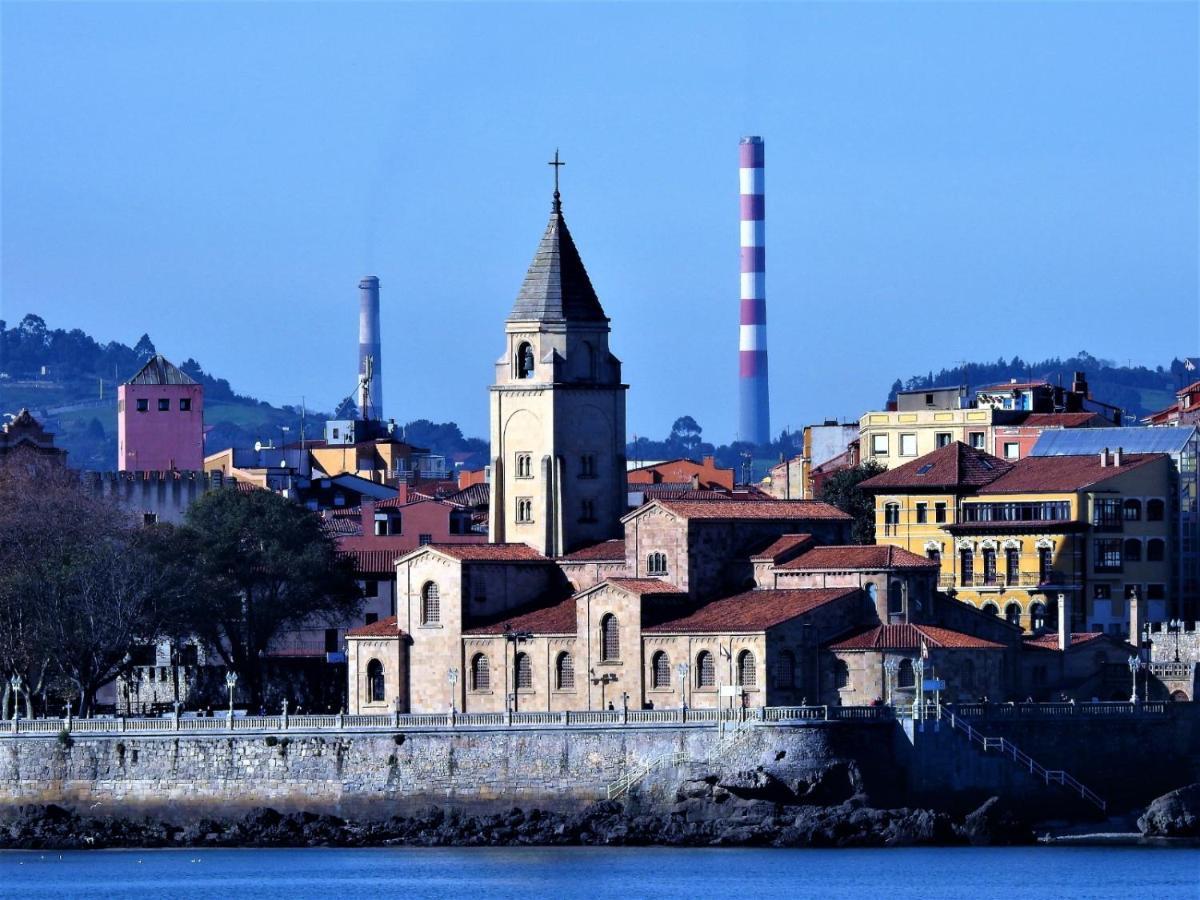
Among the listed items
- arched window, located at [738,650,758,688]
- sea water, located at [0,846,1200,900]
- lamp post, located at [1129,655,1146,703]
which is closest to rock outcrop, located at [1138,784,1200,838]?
sea water, located at [0,846,1200,900]

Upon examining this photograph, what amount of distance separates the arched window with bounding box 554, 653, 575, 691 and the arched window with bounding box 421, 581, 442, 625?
13.1 feet

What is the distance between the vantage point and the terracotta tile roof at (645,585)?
9725 cm

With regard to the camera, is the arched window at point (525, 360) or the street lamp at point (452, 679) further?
the arched window at point (525, 360)

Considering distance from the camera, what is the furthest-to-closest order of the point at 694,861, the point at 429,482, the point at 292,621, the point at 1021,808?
the point at 429,482 → the point at 292,621 → the point at 1021,808 → the point at 694,861

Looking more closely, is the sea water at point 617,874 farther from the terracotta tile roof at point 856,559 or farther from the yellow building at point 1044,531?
the yellow building at point 1044,531

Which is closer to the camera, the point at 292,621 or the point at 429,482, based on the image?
the point at 292,621

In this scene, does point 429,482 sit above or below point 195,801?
above

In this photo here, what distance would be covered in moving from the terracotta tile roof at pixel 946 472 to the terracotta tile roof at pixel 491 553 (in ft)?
58.3

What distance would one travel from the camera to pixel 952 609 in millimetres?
98500

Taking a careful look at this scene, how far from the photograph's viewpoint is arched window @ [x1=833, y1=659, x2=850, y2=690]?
94.1 m

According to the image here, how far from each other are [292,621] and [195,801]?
16590 millimetres

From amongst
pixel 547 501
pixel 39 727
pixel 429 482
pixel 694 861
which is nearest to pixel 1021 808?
pixel 694 861

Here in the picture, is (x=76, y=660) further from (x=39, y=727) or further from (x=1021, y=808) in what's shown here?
(x=1021, y=808)

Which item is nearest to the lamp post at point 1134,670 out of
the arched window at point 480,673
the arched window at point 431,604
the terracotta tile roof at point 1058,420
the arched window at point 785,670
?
the arched window at point 785,670
